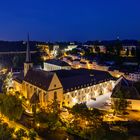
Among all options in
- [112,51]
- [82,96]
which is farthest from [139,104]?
[112,51]

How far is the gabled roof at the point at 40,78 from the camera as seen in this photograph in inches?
1524

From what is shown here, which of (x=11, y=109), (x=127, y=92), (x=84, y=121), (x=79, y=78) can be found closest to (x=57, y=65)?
(x=79, y=78)

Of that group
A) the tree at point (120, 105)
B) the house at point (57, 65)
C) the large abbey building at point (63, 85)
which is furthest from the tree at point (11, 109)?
the house at point (57, 65)

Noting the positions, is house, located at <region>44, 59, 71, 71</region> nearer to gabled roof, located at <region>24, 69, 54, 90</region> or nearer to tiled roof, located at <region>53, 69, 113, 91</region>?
tiled roof, located at <region>53, 69, 113, 91</region>

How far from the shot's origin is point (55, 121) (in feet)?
102

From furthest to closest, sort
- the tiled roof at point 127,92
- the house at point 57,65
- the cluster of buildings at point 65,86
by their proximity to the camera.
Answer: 1. the house at point 57,65
2. the cluster of buildings at point 65,86
3. the tiled roof at point 127,92

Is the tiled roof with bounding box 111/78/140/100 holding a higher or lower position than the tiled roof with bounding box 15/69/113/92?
lower

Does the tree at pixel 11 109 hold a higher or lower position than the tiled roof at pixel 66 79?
lower

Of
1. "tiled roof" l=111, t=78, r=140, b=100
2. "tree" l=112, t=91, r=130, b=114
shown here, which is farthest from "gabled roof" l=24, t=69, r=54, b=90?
"tree" l=112, t=91, r=130, b=114

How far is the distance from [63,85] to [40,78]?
11.1 feet

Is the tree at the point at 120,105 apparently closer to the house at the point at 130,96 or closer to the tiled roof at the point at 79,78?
the house at the point at 130,96

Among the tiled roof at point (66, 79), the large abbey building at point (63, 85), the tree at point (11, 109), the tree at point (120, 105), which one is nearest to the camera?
the tree at point (11, 109)

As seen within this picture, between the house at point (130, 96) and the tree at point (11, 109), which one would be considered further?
the house at point (130, 96)

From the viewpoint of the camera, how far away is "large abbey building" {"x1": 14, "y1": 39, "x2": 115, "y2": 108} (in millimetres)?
38625
